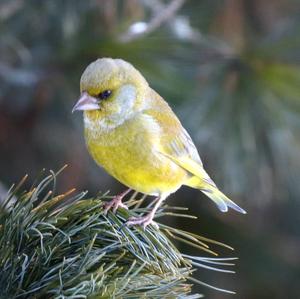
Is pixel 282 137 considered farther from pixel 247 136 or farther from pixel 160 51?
pixel 160 51

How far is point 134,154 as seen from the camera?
288 centimetres

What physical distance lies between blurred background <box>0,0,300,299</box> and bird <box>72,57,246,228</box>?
2.87 feet

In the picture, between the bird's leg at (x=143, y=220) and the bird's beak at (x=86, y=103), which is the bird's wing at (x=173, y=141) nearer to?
the bird's beak at (x=86, y=103)

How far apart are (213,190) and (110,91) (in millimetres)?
584

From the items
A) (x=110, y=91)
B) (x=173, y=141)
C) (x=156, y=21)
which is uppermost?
(x=110, y=91)

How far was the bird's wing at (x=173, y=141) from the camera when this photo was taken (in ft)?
9.95

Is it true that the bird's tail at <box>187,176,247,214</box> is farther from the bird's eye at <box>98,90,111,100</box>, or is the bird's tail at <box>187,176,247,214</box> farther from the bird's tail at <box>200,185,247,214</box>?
the bird's eye at <box>98,90,111,100</box>

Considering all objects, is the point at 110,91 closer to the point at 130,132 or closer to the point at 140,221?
the point at 130,132

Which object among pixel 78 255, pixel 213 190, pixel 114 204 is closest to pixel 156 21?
pixel 213 190

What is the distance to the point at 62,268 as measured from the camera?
86.7 inches

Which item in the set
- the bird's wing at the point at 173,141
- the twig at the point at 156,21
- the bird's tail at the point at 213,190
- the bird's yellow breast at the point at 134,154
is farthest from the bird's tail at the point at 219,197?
the twig at the point at 156,21

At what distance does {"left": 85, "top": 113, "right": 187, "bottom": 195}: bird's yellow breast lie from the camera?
2.84 m

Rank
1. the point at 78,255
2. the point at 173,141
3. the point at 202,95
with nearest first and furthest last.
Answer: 1. the point at 78,255
2. the point at 173,141
3. the point at 202,95

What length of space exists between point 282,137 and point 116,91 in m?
1.48
